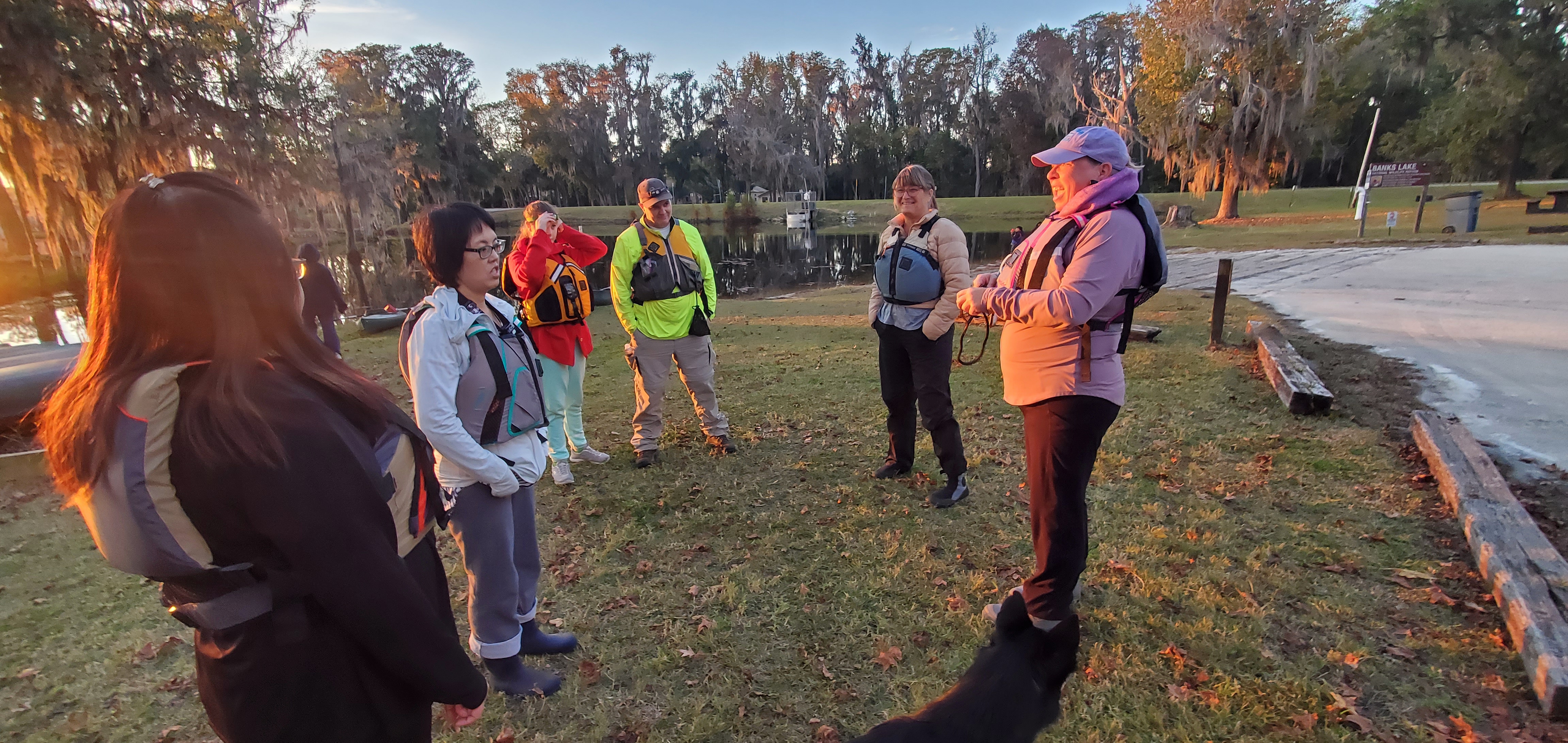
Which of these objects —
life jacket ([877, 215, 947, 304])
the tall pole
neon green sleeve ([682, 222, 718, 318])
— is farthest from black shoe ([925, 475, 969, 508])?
the tall pole

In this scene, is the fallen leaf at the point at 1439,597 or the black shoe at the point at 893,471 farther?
the black shoe at the point at 893,471

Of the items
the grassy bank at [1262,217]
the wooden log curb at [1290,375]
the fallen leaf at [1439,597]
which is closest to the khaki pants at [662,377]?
the fallen leaf at [1439,597]

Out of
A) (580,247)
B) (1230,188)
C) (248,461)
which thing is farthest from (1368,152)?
(248,461)

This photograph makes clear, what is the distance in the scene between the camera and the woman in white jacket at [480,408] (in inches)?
98.3

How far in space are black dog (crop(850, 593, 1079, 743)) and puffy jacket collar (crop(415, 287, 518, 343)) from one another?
1918mm

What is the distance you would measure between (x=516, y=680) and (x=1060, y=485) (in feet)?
8.17

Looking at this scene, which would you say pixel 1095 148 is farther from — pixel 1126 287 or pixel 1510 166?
pixel 1510 166

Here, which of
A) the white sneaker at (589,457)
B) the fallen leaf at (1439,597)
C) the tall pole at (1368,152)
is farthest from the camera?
the tall pole at (1368,152)

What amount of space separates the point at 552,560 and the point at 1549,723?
4.63 metres

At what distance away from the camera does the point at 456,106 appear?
207 ft

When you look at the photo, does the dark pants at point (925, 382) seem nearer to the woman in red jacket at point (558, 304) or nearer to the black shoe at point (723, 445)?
the black shoe at point (723, 445)

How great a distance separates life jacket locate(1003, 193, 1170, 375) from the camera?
2.78 m

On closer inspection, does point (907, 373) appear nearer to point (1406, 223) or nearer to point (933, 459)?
point (933, 459)

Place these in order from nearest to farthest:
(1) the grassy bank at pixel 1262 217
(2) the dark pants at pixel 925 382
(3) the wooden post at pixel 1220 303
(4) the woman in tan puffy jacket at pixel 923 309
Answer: (4) the woman in tan puffy jacket at pixel 923 309
(2) the dark pants at pixel 925 382
(3) the wooden post at pixel 1220 303
(1) the grassy bank at pixel 1262 217
